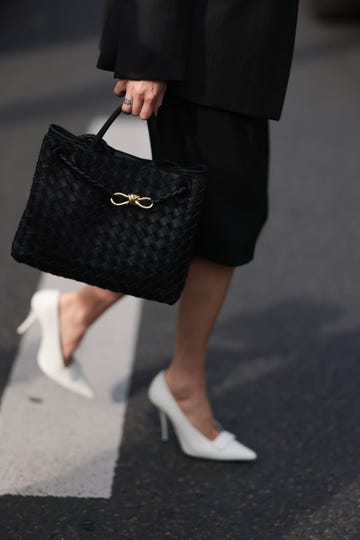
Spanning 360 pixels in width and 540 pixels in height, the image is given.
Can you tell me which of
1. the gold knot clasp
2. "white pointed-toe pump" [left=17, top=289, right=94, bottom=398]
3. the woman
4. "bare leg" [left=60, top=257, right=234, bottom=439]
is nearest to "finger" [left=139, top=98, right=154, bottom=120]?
the woman

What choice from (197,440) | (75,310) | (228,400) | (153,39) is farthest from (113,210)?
(228,400)

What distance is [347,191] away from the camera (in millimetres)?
5207

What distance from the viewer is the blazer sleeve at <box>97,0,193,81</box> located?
97.3 inches

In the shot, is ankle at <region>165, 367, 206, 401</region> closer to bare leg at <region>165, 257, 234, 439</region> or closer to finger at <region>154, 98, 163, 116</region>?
bare leg at <region>165, 257, 234, 439</region>

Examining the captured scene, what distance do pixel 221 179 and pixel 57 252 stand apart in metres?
0.46

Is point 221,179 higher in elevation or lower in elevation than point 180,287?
higher

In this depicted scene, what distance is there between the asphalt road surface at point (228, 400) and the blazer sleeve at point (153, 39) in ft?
3.66

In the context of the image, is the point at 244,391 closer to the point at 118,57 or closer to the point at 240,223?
the point at 240,223

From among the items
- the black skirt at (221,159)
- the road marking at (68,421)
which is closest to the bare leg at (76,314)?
the road marking at (68,421)

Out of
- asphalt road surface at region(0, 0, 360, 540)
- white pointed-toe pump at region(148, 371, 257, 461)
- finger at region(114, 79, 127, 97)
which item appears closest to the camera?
finger at region(114, 79, 127, 97)

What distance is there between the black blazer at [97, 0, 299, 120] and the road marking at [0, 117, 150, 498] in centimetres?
108

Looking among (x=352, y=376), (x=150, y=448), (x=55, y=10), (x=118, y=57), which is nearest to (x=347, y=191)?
(x=352, y=376)

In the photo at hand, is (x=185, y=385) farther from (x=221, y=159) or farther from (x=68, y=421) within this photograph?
(x=221, y=159)

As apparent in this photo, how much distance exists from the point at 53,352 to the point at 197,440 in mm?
494
